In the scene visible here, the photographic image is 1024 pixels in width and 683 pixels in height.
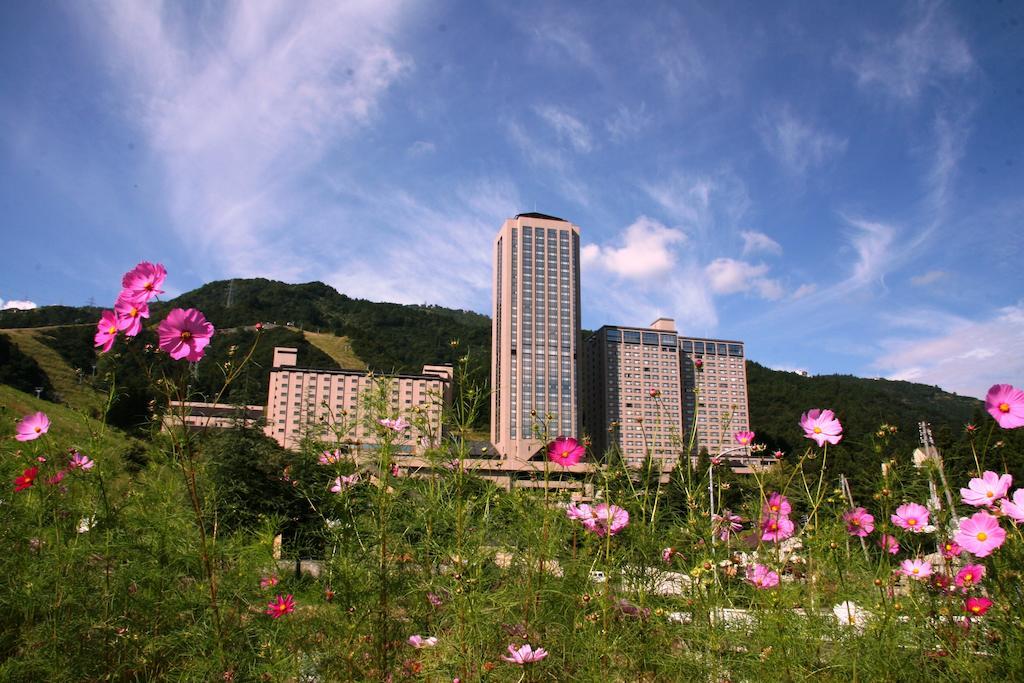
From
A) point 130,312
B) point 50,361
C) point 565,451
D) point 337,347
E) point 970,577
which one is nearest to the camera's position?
point 130,312

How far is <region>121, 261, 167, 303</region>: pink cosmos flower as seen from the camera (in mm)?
1272

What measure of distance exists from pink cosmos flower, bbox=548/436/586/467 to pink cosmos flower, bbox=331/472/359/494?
1.98 feet

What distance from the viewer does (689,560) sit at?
197 cm

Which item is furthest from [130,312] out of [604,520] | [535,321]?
[535,321]

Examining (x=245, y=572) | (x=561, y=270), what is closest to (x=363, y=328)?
(x=561, y=270)

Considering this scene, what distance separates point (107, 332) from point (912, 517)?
6.85ft

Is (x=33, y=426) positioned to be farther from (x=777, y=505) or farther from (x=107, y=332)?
(x=777, y=505)

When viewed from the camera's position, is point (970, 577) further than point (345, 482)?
No

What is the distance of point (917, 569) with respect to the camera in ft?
5.61

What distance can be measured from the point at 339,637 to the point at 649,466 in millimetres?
1043

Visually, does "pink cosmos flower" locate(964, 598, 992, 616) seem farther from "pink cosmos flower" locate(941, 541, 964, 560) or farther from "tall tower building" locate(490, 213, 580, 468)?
"tall tower building" locate(490, 213, 580, 468)

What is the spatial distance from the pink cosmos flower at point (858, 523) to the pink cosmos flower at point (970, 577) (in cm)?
23

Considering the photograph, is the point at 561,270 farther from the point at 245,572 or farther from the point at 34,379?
the point at 245,572

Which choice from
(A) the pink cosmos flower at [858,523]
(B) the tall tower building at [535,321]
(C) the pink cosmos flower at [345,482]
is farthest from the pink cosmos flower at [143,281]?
(B) the tall tower building at [535,321]
